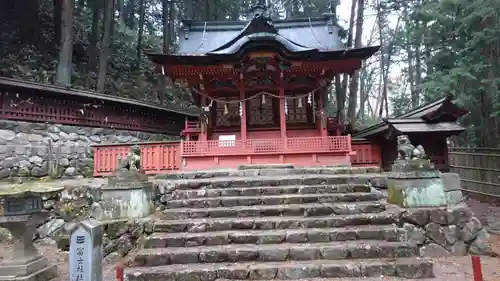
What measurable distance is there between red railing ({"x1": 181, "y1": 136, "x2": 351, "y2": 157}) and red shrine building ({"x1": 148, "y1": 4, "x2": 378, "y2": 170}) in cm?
3

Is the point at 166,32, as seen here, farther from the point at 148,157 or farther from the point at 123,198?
the point at 123,198

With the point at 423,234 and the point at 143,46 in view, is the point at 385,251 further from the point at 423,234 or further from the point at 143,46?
the point at 143,46

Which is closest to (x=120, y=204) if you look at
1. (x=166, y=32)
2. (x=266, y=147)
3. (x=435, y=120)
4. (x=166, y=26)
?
(x=266, y=147)

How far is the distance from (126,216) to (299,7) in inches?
829

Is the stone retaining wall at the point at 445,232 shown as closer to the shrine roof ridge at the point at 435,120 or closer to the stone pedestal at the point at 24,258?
the shrine roof ridge at the point at 435,120

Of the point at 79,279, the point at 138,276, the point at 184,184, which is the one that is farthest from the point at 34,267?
the point at 184,184

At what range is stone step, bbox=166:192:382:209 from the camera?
6.52 metres

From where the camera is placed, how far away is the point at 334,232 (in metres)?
5.46

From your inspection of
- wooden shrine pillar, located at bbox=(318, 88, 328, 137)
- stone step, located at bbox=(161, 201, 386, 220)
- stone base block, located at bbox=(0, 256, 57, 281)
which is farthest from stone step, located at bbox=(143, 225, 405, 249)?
wooden shrine pillar, located at bbox=(318, 88, 328, 137)

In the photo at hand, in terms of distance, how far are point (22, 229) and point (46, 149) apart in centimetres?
633

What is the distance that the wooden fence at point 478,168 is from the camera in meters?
9.78

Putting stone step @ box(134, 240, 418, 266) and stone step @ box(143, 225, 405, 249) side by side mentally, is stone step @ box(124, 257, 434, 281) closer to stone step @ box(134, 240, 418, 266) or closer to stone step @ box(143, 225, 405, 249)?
→ stone step @ box(134, 240, 418, 266)

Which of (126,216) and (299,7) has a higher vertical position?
(299,7)

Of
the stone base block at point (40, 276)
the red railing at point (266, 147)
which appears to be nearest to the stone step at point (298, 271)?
the stone base block at point (40, 276)
